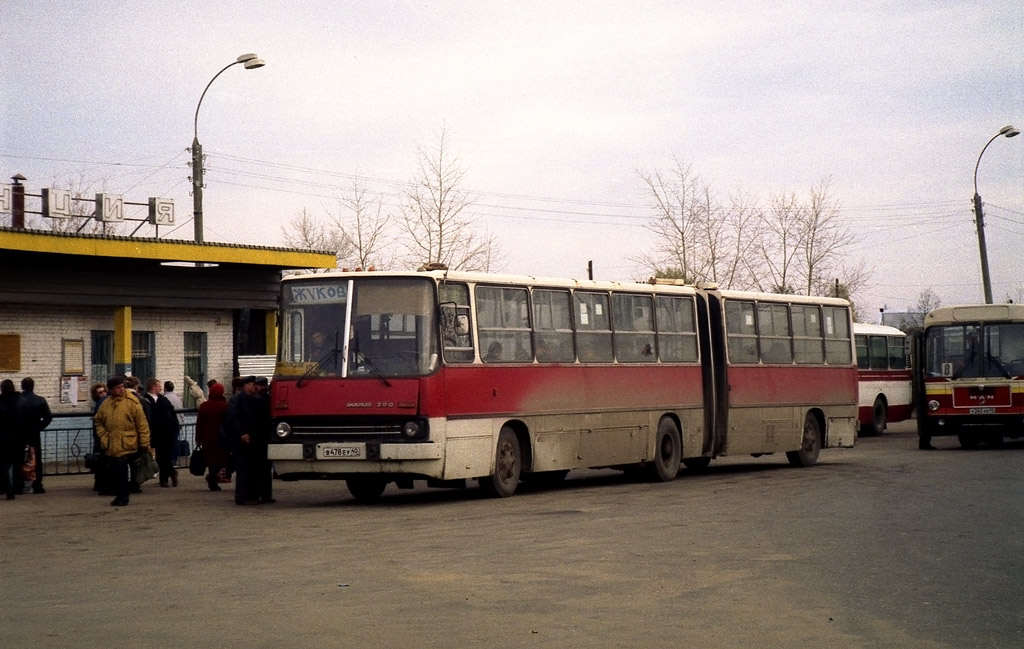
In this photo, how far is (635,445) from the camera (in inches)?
869

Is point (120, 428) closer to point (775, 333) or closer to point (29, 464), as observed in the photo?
point (29, 464)

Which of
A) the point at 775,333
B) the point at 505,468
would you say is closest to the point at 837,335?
the point at 775,333

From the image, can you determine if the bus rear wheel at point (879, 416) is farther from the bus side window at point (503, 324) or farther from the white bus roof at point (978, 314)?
the bus side window at point (503, 324)

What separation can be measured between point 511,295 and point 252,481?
4130mm

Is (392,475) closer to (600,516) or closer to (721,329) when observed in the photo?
(600,516)

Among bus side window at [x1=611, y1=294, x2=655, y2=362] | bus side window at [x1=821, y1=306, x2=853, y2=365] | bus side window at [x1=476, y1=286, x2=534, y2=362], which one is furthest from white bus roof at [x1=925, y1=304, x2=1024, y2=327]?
bus side window at [x1=476, y1=286, x2=534, y2=362]

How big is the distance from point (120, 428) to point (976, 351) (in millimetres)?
18972

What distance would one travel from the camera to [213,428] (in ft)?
69.7

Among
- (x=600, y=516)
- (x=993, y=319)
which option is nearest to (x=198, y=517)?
(x=600, y=516)

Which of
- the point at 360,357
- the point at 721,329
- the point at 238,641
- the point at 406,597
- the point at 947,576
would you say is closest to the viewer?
the point at 238,641

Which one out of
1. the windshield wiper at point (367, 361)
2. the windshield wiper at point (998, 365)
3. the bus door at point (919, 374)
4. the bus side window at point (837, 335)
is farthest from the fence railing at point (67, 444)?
the windshield wiper at point (998, 365)

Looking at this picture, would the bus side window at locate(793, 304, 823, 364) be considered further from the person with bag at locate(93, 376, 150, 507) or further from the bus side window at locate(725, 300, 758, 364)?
the person with bag at locate(93, 376, 150, 507)

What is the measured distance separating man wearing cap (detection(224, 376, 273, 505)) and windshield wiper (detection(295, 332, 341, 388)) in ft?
3.57

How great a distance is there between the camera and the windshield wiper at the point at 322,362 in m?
18.1
